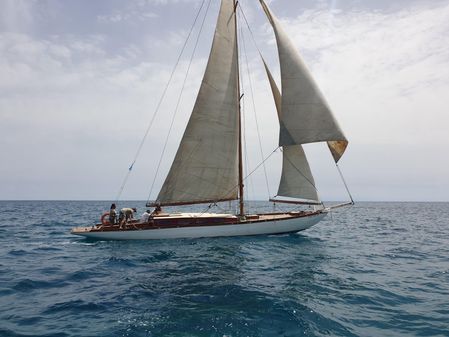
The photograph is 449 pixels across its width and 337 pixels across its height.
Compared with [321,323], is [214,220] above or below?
above

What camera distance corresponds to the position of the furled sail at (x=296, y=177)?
2217cm

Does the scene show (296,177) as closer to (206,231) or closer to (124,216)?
(206,231)

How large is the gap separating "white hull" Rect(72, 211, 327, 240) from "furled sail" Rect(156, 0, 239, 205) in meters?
1.94

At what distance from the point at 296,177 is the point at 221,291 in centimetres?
1334

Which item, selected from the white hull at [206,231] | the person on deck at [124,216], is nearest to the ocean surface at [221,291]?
the white hull at [206,231]

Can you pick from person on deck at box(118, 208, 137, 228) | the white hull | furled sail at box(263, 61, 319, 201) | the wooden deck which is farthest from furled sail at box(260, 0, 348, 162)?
person on deck at box(118, 208, 137, 228)

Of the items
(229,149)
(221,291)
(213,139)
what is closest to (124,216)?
(213,139)

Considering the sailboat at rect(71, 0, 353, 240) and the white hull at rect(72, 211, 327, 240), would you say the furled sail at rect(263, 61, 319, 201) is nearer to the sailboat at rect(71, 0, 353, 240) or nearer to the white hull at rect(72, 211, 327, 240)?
the sailboat at rect(71, 0, 353, 240)

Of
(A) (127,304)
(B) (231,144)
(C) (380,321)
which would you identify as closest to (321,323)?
(C) (380,321)

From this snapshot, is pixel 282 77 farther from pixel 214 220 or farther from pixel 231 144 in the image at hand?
pixel 214 220

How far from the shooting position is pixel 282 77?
21.2 m

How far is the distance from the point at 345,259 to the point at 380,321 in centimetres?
799

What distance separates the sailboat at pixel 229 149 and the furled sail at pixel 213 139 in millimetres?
59

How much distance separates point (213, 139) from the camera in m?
21.8
